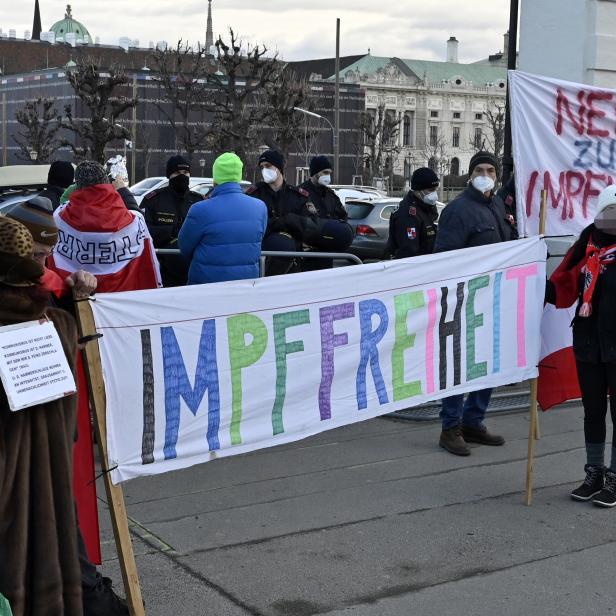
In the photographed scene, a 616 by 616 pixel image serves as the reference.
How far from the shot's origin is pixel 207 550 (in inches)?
206

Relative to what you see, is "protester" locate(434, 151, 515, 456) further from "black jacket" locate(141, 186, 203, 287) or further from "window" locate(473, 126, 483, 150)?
"window" locate(473, 126, 483, 150)

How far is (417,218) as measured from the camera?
8.87 metres

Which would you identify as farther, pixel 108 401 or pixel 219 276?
pixel 219 276

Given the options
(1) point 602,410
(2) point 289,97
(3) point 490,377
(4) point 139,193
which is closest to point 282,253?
(3) point 490,377

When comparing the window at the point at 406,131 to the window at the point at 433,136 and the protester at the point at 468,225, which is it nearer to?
the window at the point at 433,136

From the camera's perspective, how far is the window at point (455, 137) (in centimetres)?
13438

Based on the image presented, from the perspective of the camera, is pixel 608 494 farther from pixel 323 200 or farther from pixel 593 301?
pixel 323 200

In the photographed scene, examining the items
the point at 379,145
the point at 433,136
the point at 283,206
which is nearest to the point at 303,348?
the point at 283,206

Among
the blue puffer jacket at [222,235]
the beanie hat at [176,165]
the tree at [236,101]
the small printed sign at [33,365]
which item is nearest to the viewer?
the small printed sign at [33,365]

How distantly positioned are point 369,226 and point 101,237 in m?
18.2

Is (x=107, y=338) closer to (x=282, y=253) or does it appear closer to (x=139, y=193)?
(x=282, y=253)

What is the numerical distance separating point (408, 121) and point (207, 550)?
12771 centimetres

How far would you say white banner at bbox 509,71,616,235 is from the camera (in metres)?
6.58

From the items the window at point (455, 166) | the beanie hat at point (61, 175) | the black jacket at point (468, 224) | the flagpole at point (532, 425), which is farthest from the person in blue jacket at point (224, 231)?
the window at point (455, 166)
